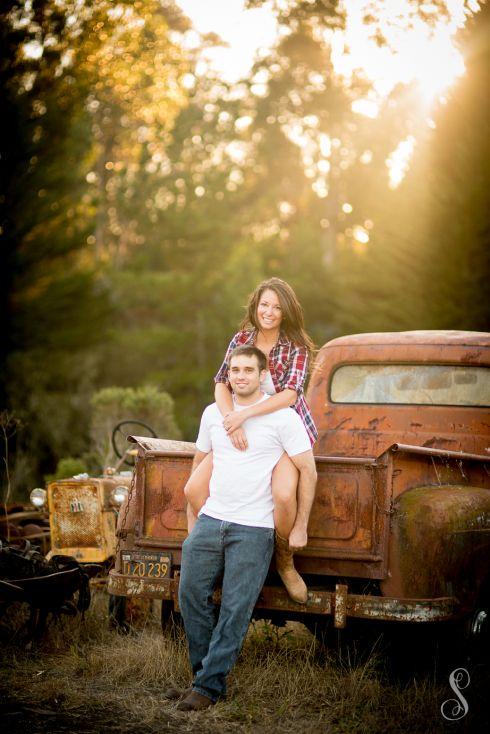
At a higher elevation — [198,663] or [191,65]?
[191,65]

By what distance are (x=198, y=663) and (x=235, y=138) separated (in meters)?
31.8

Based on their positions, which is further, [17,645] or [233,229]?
[233,229]

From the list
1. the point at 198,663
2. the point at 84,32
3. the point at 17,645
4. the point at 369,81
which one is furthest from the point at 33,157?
the point at 198,663

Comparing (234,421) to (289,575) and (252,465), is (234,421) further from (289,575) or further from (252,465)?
(289,575)

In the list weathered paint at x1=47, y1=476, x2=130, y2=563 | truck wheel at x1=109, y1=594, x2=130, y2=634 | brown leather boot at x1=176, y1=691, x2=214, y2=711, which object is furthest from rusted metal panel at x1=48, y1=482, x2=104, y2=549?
brown leather boot at x1=176, y1=691, x2=214, y2=711

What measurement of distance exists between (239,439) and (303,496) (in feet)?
1.51

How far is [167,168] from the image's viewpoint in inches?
1289

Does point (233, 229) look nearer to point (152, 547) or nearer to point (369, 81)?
→ point (369, 81)

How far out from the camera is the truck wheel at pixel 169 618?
568cm

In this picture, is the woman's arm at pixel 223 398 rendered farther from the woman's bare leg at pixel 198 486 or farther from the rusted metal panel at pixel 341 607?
the rusted metal panel at pixel 341 607

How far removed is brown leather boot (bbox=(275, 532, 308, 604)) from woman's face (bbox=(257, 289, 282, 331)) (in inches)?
57.6

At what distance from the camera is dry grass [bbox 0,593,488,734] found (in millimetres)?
4336

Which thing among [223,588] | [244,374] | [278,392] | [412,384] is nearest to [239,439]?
[244,374]

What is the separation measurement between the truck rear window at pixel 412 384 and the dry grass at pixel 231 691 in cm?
201
